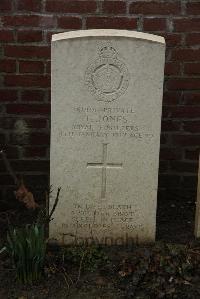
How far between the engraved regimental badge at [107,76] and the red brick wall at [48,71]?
753 mm

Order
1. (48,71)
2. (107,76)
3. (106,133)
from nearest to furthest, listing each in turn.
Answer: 1. (107,76)
2. (106,133)
3. (48,71)

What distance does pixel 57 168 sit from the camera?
3770mm

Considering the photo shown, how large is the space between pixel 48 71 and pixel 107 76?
854 mm

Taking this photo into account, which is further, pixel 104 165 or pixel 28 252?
pixel 104 165

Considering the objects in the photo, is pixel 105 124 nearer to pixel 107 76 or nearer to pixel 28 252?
pixel 107 76

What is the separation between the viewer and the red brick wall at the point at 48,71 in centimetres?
421

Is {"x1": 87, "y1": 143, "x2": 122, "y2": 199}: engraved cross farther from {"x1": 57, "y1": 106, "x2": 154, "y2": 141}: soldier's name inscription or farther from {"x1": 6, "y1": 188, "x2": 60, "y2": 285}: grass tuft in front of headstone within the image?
{"x1": 6, "y1": 188, "x2": 60, "y2": 285}: grass tuft in front of headstone

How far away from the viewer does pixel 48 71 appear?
4336 mm

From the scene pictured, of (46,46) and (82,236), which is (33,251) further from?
(46,46)

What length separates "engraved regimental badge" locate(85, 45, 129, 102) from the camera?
140 inches

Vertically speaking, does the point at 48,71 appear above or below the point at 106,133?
above

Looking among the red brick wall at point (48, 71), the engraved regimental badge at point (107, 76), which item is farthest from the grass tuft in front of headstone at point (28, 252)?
the red brick wall at point (48, 71)

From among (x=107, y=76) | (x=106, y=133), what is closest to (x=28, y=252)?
(x=106, y=133)

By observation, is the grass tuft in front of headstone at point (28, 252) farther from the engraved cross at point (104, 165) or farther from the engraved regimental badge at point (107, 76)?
the engraved regimental badge at point (107, 76)
